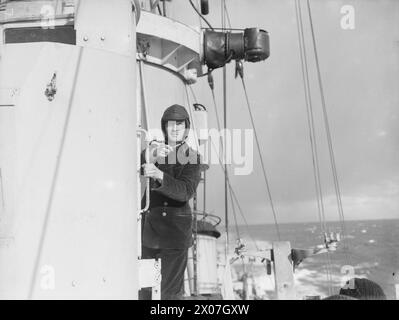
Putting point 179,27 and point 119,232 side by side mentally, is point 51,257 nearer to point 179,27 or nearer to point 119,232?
point 119,232

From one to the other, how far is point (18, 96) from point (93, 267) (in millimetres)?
877

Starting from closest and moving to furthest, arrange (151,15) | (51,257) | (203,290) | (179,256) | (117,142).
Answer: (51,257) < (117,142) < (179,256) < (151,15) < (203,290)

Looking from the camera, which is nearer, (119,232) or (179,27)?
(119,232)

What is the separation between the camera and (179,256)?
3750 millimetres

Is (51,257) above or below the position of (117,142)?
below

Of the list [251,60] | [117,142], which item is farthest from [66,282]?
[251,60]

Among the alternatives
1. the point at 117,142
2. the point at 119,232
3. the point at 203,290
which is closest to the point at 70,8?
the point at 117,142

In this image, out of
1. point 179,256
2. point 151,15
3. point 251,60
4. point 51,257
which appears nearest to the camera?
point 51,257

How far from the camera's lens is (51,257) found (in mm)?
2486

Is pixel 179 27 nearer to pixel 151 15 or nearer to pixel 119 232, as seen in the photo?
pixel 151 15

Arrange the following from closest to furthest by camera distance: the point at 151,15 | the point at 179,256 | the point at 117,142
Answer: the point at 117,142 → the point at 179,256 → the point at 151,15

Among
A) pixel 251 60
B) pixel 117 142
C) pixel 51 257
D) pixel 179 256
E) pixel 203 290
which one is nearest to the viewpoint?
pixel 51 257

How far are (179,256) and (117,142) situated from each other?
1325 mm
